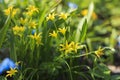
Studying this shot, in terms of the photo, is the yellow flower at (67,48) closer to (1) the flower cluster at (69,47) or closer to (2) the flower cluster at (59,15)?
(1) the flower cluster at (69,47)

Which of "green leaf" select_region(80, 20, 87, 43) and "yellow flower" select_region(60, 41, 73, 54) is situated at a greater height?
"green leaf" select_region(80, 20, 87, 43)

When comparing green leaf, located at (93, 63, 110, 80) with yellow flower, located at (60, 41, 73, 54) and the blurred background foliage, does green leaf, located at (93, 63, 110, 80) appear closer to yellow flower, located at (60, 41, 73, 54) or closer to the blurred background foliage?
yellow flower, located at (60, 41, 73, 54)

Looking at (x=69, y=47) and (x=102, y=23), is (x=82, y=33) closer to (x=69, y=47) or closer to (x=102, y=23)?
(x=69, y=47)

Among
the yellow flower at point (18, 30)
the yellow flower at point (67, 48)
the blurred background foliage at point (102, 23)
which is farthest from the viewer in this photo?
the blurred background foliage at point (102, 23)

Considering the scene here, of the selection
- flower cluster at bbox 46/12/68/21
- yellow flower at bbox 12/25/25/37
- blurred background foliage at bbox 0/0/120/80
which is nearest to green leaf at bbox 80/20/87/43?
flower cluster at bbox 46/12/68/21

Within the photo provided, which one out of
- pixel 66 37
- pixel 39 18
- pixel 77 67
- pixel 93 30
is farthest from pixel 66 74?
pixel 93 30

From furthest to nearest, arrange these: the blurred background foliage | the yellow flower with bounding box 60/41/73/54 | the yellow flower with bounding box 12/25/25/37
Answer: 1. the blurred background foliage
2. the yellow flower with bounding box 12/25/25/37
3. the yellow flower with bounding box 60/41/73/54

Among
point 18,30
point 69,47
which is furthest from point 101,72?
point 18,30

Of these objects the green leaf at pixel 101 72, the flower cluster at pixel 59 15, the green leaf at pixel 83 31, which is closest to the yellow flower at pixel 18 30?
the flower cluster at pixel 59 15

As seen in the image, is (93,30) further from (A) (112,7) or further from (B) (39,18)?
(B) (39,18)

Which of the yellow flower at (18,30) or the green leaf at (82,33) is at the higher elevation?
the yellow flower at (18,30)

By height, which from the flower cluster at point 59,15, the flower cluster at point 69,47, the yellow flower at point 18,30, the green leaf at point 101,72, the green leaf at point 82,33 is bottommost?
the green leaf at point 101,72

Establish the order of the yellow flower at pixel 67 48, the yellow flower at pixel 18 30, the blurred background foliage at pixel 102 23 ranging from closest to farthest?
the yellow flower at pixel 67 48 → the yellow flower at pixel 18 30 → the blurred background foliage at pixel 102 23
